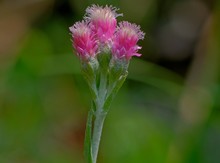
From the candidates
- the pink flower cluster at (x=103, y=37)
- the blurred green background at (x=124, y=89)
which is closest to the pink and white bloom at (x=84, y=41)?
the pink flower cluster at (x=103, y=37)

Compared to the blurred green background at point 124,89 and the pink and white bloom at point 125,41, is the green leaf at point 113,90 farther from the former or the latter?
the blurred green background at point 124,89

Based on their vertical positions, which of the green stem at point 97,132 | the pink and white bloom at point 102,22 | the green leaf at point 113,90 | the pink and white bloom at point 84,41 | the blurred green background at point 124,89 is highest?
the pink and white bloom at point 102,22

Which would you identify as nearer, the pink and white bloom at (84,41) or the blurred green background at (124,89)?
the pink and white bloom at (84,41)

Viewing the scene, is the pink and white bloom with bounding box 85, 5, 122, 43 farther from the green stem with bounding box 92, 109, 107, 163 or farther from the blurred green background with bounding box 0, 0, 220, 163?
the blurred green background with bounding box 0, 0, 220, 163

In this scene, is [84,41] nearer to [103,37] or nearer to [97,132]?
[103,37]

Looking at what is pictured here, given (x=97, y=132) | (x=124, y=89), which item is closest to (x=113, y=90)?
(x=97, y=132)

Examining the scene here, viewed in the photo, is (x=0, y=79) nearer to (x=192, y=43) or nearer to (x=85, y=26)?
(x=192, y=43)
